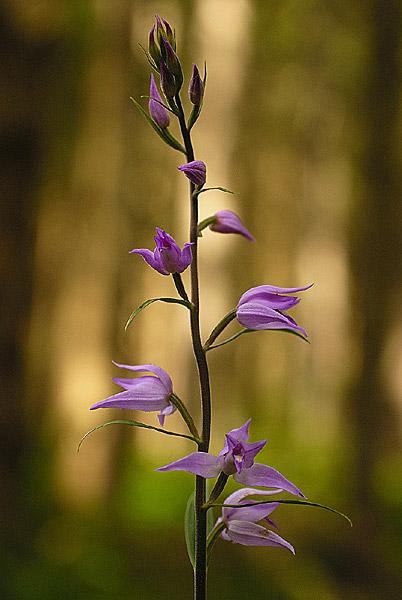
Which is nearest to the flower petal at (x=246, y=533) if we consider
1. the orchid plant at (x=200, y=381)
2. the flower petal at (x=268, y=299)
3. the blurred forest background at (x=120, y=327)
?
the orchid plant at (x=200, y=381)

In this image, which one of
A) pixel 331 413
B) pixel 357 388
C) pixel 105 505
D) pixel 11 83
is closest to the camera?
pixel 11 83

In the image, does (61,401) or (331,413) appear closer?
(61,401)

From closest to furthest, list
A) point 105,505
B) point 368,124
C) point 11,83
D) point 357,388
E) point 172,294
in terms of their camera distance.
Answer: point 11,83 → point 105,505 → point 357,388 → point 368,124 → point 172,294

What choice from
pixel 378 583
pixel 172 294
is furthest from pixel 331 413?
pixel 378 583

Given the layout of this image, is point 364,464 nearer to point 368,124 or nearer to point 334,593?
point 334,593

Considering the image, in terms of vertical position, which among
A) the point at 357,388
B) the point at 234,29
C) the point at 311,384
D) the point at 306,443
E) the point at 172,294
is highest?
the point at 234,29

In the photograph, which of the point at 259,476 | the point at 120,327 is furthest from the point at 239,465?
the point at 120,327

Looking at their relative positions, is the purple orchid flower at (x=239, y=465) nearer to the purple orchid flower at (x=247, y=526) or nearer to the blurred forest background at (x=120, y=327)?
the purple orchid flower at (x=247, y=526)
